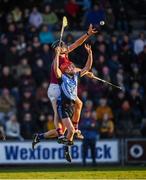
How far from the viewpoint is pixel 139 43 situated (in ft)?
96.8

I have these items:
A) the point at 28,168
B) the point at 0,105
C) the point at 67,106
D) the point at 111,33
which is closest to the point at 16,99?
the point at 0,105

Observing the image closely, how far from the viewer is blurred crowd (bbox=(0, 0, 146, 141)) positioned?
2719 centimetres

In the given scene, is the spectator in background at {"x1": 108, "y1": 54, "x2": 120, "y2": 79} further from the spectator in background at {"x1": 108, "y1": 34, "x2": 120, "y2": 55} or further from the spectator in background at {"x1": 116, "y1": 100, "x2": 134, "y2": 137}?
the spectator in background at {"x1": 116, "y1": 100, "x2": 134, "y2": 137}

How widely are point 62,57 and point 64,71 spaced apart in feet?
1.08

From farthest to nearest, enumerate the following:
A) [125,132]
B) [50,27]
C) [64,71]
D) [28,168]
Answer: [50,27], [125,132], [28,168], [64,71]

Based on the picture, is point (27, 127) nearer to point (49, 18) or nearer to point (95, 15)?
point (49, 18)

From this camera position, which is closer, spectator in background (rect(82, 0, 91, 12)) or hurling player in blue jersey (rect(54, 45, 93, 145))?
hurling player in blue jersey (rect(54, 45, 93, 145))

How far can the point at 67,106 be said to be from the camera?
2044 centimetres

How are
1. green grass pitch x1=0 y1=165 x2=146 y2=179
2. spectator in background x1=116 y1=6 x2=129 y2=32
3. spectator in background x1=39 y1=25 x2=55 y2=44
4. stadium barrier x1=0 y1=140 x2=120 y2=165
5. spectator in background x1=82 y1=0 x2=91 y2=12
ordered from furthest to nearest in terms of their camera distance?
spectator in background x1=82 y1=0 x2=91 y2=12
spectator in background x1=116 y1=6 x2=129 y2=32
spectator in background x1=39 y1=25 x2=55 y2=44
stadium barrier x1=0 y1=140 x2=120 y2=165
green grass pitch x1=0 y1=165 x2=146 y2=179

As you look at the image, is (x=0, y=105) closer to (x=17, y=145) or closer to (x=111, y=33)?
(x=17, y=145)

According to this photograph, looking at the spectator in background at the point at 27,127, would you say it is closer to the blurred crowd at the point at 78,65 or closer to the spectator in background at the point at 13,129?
the blurred crowd at the point at 78,65

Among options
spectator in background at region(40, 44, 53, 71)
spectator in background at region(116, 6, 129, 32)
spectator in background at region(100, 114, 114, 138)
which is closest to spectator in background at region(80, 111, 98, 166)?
spectator in background at region(100, 114, 114, 138)

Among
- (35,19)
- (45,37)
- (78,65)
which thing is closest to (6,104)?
(78,65)

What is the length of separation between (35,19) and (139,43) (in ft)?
11.7
